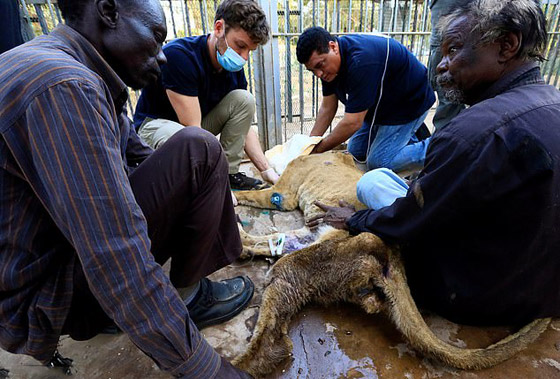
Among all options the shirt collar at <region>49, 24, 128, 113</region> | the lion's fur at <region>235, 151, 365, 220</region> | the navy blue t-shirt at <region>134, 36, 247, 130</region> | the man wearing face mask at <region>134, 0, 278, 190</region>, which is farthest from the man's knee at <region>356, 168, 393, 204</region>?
the shirt collar at <region>49, 24, 128, 113</region>

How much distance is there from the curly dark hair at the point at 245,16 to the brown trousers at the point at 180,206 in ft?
6.29

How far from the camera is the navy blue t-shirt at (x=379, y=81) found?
3.66 meters

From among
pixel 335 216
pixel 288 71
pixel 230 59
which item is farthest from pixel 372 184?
pixel 288 71

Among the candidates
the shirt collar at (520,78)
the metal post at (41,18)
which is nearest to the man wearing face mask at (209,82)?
the metal post at (41,18)

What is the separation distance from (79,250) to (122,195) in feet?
0.64

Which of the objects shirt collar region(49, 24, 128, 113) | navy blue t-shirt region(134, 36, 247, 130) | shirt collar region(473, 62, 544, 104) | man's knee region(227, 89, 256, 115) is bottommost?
man's knee region(227, 89, 256, 115)

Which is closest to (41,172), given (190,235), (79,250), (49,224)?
(79,250)

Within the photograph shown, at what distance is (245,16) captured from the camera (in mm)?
3084

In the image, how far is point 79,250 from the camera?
→ 0.96 metres

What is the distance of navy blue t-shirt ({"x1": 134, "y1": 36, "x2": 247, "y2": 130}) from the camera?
3.18 metres

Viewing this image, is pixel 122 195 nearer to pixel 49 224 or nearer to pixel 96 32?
pixel 49 224

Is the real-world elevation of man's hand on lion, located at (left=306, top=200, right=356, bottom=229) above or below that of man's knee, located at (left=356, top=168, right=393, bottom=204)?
below

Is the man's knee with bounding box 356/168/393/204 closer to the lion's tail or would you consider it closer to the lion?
the lion

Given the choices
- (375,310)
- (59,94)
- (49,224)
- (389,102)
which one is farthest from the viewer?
(389,102)
